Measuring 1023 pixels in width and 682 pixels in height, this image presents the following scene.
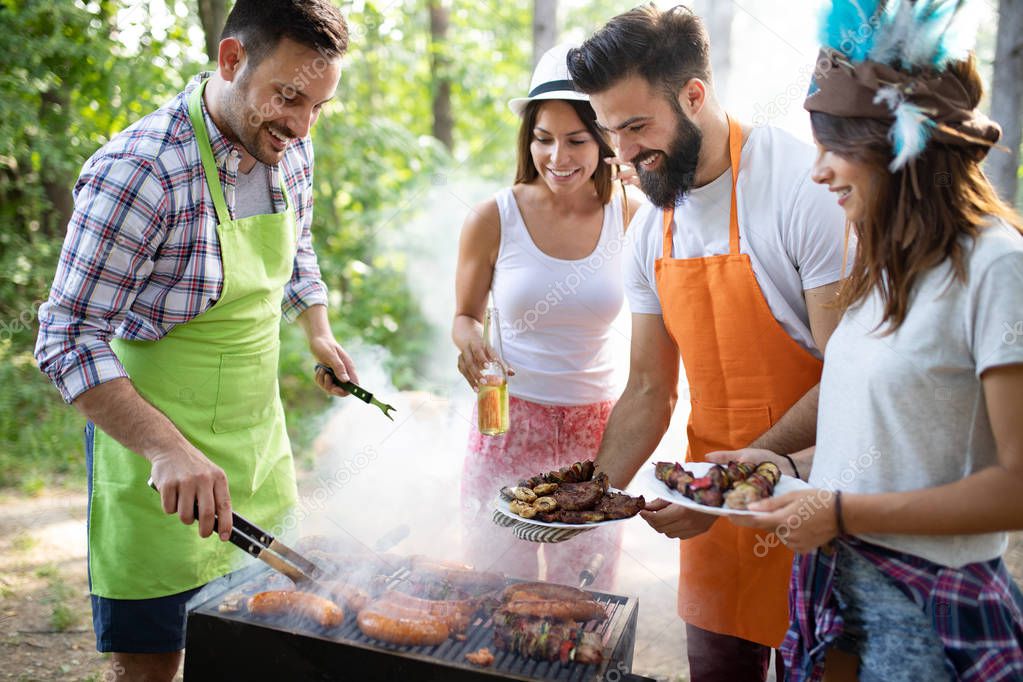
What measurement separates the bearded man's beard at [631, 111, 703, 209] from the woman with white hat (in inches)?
30.5

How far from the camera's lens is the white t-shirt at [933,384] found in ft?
5.24

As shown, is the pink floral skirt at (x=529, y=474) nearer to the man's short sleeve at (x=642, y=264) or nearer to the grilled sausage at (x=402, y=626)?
the man's short sleeve at (x=642, y=264)

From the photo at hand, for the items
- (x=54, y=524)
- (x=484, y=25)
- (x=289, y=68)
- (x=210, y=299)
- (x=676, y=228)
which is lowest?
(x=54, y=524)

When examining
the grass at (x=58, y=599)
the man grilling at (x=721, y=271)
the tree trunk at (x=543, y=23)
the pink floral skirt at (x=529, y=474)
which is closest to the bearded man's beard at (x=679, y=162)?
the man grilling at (x=721, y=271)

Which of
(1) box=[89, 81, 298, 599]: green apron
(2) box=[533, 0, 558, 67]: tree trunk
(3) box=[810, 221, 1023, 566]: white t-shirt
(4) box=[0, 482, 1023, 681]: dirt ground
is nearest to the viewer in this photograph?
(3) box=[810, 221, 1023, 566]: white t-shirt

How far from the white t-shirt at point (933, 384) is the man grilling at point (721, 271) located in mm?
446

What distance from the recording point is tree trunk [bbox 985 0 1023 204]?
4.25 meters

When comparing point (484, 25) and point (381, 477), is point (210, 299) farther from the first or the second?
point (484, 25)

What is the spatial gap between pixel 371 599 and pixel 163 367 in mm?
978

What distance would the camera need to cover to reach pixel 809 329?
2443mm

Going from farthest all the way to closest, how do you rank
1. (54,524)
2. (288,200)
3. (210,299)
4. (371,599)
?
(54,524)
(288,200)
(210,299)
(371,599)

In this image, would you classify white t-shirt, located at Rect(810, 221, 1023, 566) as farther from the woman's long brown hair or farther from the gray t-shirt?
the gray t-shirt

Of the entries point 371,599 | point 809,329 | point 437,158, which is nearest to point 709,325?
point 809,329

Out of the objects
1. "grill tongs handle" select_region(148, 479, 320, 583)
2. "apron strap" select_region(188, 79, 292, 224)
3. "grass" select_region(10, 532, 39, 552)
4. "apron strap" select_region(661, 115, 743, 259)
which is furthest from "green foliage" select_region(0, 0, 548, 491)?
"apron strap" select_region(661, 115, 743, 259)
